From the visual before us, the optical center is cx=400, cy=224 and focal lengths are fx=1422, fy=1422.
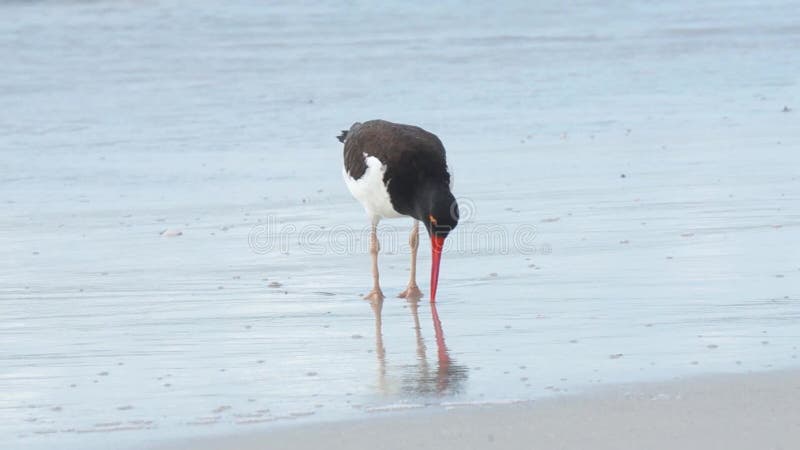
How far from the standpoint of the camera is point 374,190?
750cm

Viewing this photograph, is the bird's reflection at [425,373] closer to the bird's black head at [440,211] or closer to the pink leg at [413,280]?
the bird's black head at [440,211]

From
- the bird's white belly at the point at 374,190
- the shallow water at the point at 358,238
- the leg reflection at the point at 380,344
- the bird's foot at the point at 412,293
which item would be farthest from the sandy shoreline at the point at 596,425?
the bird's white belly at the point at 374,190

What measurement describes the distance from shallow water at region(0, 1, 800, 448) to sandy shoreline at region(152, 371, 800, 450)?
18 centimetres

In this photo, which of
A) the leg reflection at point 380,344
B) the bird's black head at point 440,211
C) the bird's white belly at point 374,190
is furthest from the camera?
the bird's white belly at point 374,190

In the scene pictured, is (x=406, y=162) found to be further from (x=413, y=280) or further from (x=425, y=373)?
(x=425, y=373)

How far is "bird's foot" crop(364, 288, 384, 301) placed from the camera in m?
7.22

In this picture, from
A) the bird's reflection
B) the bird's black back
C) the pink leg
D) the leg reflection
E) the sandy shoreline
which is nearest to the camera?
the sandy shoreline

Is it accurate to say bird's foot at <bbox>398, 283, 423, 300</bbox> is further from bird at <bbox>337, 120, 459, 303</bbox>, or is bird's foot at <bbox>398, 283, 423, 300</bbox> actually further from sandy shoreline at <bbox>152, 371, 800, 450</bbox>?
sandy shoreline at <bbox>152, 371, 800, 450</bbox>

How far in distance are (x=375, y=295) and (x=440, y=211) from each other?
618mm

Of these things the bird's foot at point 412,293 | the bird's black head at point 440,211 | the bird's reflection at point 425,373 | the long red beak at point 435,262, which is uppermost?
the bird's black head at point 440,211

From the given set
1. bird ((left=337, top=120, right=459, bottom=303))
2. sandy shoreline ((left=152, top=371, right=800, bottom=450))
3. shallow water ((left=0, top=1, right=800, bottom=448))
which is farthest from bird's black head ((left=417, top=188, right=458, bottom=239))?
sandy shoreline ((left=152, top=371, right=800, bottom=450))

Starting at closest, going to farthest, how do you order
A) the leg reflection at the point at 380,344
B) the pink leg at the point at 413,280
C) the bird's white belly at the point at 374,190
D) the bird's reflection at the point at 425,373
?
the bird's reflection at the point at 425,373
the leg reflection at the point at 380,344
the pink leg at the point at 413,280
the bird's white belly at the point at 374,190

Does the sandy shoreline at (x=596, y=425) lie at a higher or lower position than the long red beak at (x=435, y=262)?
lower

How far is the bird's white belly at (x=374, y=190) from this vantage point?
7418mm
